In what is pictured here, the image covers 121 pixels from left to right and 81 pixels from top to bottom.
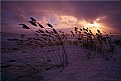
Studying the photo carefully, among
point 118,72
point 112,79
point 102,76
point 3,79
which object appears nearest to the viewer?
point 112,79

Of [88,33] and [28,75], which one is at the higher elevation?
[88,33]

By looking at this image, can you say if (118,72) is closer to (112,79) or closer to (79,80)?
(112,79)

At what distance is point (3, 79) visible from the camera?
2891 millimetres

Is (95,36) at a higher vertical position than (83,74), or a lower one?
higher

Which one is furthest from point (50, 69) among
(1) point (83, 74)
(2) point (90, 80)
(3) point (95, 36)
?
(3) point (95, 36)

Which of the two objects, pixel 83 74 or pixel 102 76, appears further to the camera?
pixel 83 74

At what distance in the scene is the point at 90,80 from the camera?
93.4 inches

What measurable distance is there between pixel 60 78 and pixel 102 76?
2.51 feet

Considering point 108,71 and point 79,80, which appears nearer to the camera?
point 79,80

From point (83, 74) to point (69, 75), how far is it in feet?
0.88

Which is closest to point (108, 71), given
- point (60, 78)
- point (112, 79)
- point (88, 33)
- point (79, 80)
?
point (112, 79)

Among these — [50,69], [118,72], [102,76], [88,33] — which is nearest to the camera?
[102,76]

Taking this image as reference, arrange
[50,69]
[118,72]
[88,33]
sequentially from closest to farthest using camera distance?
[118,72] < [50,69] < [88,33]

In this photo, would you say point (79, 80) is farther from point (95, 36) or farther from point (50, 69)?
point (95, 36)
